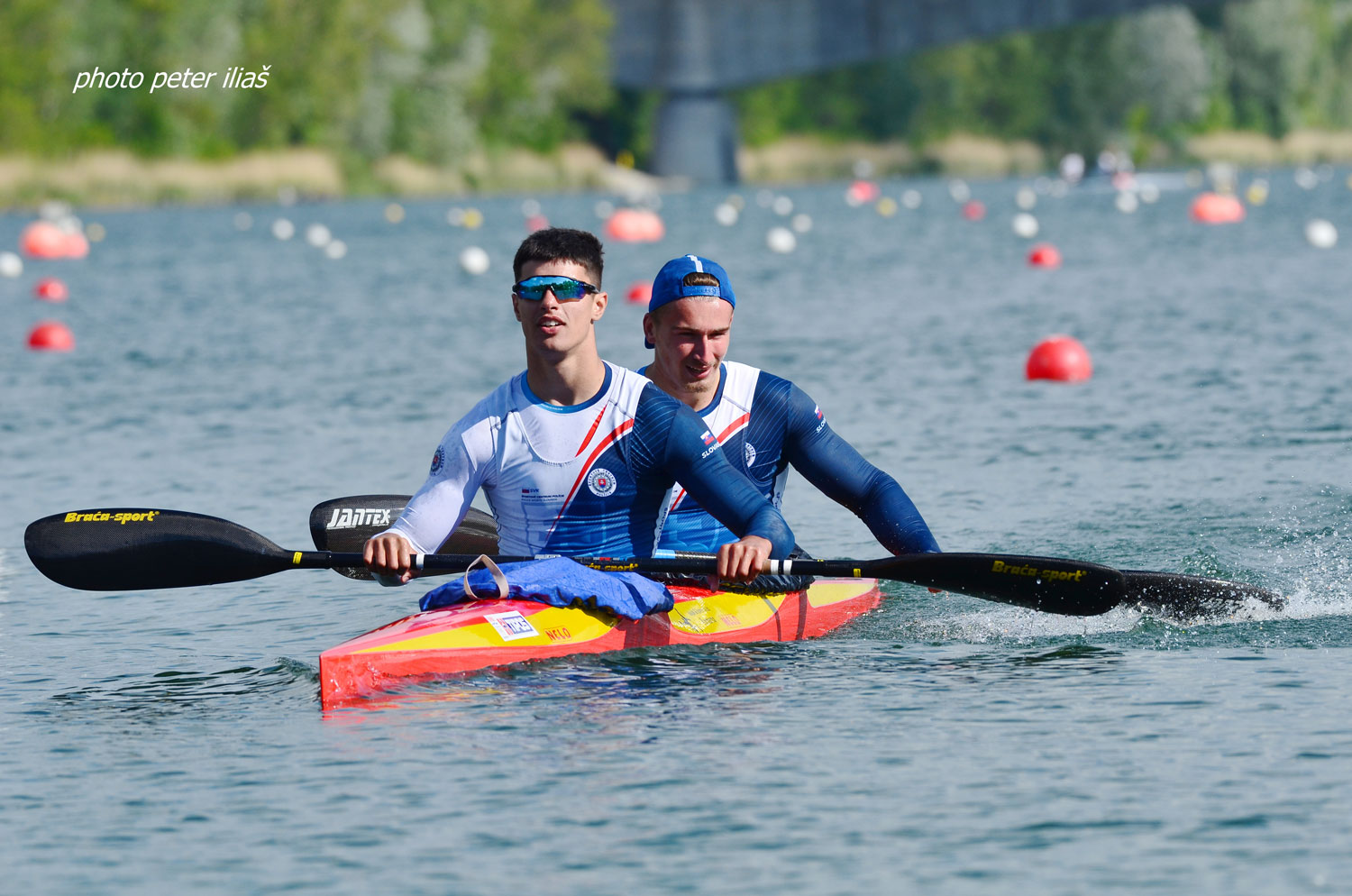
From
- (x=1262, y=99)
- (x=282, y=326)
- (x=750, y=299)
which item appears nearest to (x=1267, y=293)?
(x=750, y=299)

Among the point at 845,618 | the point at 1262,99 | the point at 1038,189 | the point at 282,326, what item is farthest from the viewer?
the point at 1262,99

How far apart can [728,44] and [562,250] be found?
66.9 meters

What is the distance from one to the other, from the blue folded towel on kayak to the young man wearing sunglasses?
23 centimetres

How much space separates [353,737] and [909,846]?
7.41ft

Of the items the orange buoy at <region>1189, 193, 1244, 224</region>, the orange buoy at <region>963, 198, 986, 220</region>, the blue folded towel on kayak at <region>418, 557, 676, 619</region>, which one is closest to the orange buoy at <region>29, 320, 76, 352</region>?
the blue folded towel on kayak at <region>418, 557, 676, 619</region>

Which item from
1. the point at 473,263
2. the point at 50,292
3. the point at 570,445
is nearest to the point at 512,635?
the point at 570,445

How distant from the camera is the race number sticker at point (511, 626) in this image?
7.98 metres

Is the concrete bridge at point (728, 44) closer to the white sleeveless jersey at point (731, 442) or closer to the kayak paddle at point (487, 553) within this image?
the kayak paddle at point (487, 553)

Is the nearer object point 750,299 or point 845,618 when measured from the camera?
point 845,618

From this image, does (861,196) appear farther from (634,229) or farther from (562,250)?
(562,250)

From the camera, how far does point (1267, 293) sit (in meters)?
26.0

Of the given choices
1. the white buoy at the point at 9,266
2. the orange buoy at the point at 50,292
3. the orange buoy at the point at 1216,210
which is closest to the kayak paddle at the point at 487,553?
the orange buoy at the point at 50,292

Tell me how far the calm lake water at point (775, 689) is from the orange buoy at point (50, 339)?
1504 mm

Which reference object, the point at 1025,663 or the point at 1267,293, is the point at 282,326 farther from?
the point at 1025,663
